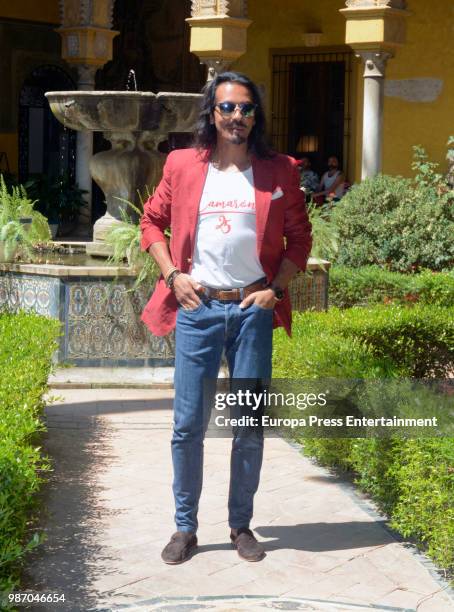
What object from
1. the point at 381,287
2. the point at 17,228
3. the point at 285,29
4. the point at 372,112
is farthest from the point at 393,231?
the point at 285,29

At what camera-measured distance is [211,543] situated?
13.9ft

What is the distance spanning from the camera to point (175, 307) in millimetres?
4117

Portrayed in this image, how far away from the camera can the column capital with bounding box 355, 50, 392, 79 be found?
13.5 m

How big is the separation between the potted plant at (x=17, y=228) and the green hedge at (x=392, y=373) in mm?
2073

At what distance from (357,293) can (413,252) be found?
155 cm

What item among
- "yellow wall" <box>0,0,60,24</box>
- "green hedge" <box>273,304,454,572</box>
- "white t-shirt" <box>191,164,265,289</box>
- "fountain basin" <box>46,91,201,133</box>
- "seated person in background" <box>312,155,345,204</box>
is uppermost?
"yellow wall" <box>0,0,60,24</box>

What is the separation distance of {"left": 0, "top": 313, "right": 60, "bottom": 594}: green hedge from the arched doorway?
1354cm

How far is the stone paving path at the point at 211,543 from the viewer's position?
369cm

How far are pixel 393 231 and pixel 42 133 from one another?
9.77 m

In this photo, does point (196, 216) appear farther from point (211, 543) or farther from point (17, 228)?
point (17, 228)

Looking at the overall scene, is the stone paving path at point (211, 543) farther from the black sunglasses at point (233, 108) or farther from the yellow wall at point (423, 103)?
the yellow wall at point (423, 103)

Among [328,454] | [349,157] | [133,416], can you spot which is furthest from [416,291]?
[349,157]

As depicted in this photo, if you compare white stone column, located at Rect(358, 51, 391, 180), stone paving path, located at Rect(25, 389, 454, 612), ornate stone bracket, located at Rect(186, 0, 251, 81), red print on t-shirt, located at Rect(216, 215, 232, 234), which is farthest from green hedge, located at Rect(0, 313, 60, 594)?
ornate stone bracket, located at Rect(186, 0, 251, 81)

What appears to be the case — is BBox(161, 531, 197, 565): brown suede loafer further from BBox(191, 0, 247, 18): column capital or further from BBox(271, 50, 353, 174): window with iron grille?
BBox(271, 50, 353, 174): window with iron grille
